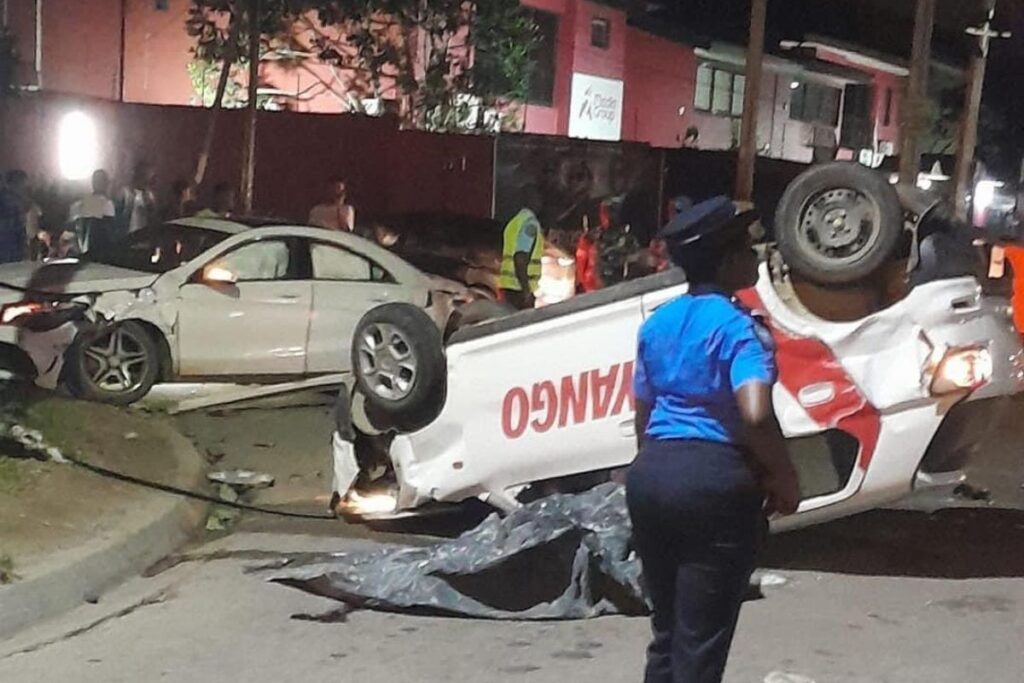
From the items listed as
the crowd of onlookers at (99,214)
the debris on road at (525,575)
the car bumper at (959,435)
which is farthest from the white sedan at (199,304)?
the car bumper at (959,435)

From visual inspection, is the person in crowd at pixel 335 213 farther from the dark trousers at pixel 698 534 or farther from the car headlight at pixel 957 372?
the dark trousers at pixel 698 534

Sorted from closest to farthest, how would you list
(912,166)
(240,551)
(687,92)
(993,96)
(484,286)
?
1. (240,551)
2. (484,286)
3. (912,166)
4. (687,92)
5. (993,96)

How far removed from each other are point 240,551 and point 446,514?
3.35 ft

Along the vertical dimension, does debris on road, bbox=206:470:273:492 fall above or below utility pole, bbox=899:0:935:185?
below

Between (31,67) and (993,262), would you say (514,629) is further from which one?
(31,67)

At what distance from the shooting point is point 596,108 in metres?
33.8

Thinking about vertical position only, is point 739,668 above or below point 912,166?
below

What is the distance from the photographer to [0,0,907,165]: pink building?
73.1ft

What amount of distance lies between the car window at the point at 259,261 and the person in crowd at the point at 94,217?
12.6 ft

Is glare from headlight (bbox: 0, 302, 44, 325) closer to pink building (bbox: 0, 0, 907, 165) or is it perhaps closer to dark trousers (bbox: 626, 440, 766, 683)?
pink building (bbox: 0, 0, 907, 165)

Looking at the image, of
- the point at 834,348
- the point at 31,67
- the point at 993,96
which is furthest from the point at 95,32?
the point at 993,96

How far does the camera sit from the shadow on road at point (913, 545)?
23.7ft

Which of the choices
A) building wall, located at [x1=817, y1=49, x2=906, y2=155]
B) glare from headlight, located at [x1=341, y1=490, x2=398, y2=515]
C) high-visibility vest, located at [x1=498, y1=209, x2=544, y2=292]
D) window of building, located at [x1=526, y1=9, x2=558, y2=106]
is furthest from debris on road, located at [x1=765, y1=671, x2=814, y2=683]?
building wall, located at [x1=817, y1=49, x2=906, y2=155]

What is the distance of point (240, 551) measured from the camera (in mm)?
7418
